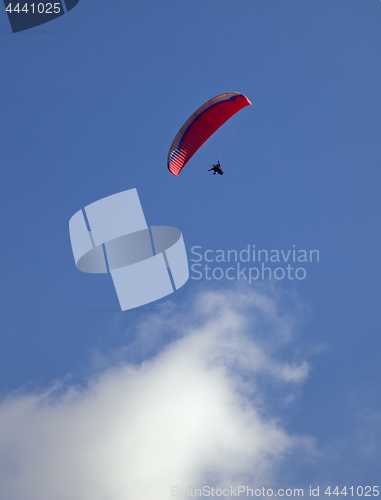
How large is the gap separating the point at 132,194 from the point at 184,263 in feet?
18.0

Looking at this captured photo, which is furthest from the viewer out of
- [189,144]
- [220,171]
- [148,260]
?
[148,260]

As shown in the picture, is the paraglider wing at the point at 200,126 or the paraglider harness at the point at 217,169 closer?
the paraglider wing at the point at 200,126

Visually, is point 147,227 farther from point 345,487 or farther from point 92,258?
point 345,487

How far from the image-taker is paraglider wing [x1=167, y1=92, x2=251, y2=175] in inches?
1179

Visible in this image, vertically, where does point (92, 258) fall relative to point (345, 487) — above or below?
above

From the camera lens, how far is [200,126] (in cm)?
3027

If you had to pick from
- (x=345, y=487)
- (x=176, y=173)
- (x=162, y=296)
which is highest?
(x=176, y=173)

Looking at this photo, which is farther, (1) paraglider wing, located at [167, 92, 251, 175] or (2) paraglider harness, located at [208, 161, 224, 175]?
(2) paraglider harness, located at [208, 161, 224, 175]

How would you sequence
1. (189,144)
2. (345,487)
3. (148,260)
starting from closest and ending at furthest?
(189,144)
(148,260)
(345,487)

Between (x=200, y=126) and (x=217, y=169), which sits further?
(x=217, y=169)

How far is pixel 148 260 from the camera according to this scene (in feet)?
115

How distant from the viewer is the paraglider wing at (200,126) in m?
29.9

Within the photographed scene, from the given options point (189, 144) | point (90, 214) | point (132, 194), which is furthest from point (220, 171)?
point (90, 214)

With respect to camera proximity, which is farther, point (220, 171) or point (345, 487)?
point (345, 487)
